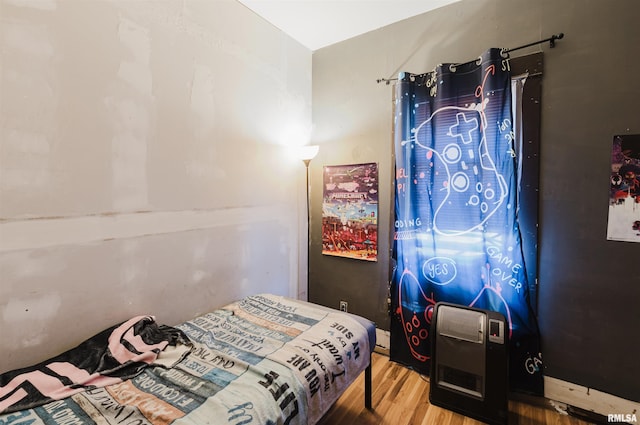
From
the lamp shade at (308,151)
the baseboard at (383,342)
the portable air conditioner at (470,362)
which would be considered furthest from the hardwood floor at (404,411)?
the lamp shade at (308,151)

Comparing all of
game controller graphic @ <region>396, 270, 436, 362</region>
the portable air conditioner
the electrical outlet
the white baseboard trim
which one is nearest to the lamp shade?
game controller graphic @ <region>396, 270, 436, 362</region>

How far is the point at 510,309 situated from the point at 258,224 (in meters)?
2.01

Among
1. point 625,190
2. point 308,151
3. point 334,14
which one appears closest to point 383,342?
point 308,151

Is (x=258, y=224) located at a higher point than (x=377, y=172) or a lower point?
lower

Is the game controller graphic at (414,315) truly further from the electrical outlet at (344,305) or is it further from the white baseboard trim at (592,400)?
the white baseboard trim at (592,400)

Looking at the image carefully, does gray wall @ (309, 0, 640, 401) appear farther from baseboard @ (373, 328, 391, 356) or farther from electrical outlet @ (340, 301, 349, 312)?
electrical outlet @ (340, 301, 349, 312)

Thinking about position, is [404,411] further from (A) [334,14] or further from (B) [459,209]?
(A) [334,14]

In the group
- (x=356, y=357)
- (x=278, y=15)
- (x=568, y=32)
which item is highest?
(x=278, y=15)

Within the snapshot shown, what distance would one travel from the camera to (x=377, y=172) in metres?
2.65

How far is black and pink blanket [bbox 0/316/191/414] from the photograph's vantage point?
46.9 inches

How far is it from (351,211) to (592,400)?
81.7 inches

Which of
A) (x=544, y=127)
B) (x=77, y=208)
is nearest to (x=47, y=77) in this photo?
(x=77, y=208)

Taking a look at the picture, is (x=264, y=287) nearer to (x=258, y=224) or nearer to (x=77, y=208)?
(x=258, y=224)

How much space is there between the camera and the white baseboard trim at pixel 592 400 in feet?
5.79
